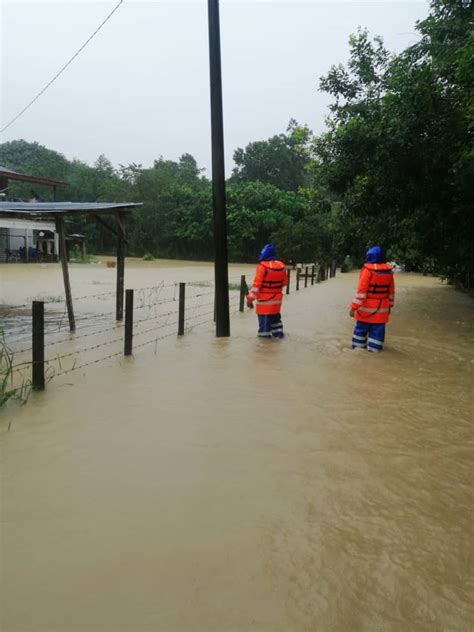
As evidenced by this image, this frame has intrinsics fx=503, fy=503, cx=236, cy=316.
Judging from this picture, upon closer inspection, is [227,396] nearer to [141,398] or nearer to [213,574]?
[141,398]

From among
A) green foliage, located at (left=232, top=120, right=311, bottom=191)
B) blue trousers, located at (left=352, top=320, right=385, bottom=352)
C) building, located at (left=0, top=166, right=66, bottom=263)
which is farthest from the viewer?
green foliage, located at (left=232, top=120, right=311, bottom=191)

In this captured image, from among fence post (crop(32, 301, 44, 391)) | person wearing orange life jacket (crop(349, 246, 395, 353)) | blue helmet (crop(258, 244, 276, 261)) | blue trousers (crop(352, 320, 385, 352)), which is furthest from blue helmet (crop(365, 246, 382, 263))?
fence post (crop(32, 301, 44, 391))

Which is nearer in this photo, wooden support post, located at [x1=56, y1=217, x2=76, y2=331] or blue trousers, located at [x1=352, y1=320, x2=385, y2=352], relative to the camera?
blue trousers, located at [x1=352, y1=320, x2=385, y2=352]

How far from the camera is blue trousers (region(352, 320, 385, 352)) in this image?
8.12 meters

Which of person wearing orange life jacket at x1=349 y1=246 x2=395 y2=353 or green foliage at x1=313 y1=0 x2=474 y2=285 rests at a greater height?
green foliage at x1=313 y1=0 x2=474 y2=285

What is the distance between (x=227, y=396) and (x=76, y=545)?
9.75 feet

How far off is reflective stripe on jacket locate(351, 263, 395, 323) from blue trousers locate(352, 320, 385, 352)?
13.2 inches

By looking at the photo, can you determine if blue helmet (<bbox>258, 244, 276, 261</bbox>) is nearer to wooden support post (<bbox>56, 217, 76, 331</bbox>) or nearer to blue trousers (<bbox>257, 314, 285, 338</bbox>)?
blue trousers (<bbox>257, 314, 285, 338</bbox>)

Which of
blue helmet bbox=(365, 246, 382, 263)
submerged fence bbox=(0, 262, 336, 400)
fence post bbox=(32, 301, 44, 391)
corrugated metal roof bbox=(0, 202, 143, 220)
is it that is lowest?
submerged fence bbox=(0, 262, 336, 400)

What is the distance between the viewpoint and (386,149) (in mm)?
10039

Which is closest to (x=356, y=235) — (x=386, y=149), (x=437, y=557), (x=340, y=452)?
(x=386, y=149)

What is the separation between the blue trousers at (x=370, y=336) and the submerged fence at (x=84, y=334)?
296cm

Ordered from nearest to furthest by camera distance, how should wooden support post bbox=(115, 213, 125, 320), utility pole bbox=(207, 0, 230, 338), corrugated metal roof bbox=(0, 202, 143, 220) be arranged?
1. utility pole bbox=(207, 0, 230, 338)
2. corrugated metal roof bbox=(0, 202, 143, 220)
3. wooden support post bbox=(115, 213, 125, 320)

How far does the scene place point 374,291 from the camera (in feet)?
25.6
